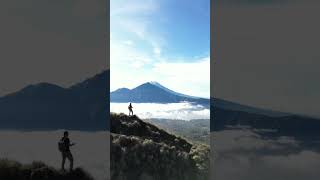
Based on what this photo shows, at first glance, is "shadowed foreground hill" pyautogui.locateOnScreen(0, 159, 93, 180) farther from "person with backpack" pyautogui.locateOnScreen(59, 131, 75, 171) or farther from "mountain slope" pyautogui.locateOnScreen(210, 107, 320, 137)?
"mountain slope" pyautogui.locateOnScreen(210, 107, 320, 137)

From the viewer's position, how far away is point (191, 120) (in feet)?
37.9

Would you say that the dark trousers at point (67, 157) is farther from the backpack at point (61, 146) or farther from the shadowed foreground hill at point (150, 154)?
the shadowed foreground hill at point (150, 154)

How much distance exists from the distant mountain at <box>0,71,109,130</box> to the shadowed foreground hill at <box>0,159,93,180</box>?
662 millimetres

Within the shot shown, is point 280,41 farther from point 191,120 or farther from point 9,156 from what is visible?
point 9,156

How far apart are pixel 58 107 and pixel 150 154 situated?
2.40 m

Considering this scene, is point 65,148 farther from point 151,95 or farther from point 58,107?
point 151,95

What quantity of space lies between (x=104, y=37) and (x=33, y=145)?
2.27 m

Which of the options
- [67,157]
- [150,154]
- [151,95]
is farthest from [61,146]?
[151,95]

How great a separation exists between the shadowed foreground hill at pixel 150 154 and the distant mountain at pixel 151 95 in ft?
1.98

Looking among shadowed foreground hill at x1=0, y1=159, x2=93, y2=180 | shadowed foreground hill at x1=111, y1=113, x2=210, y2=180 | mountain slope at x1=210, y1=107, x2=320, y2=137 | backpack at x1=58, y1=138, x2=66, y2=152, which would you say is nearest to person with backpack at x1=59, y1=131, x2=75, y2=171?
backpack at x1=58, y1=138, x2=66, y2=152

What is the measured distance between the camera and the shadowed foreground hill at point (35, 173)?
886 cm

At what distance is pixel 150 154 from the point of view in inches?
416

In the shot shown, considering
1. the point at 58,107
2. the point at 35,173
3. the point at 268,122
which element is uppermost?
the point at 58,107

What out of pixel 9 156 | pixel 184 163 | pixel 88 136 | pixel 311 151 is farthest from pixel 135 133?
pixel 311 151
